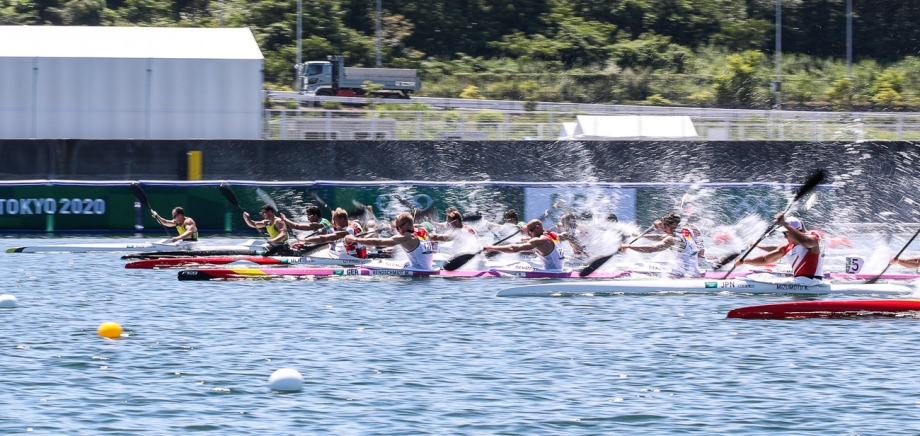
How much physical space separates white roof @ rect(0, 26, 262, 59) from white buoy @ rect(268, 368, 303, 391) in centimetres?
2529

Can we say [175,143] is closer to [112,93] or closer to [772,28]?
[112,93]

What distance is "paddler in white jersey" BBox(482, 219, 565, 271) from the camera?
63.5 feet

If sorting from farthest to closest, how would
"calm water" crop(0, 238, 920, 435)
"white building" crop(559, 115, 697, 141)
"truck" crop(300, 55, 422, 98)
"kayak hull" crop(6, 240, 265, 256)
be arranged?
"truck" crop(300, 55, 422, 98) → "white building" crop(559, 115, 697, 141) → "kayak hull" crop(6, 240, 265, 256) → "calm water" crop(0, 238, 920, 435)

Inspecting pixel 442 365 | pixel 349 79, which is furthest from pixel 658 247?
pixel 349 79

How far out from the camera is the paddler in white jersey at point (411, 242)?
64.6ft

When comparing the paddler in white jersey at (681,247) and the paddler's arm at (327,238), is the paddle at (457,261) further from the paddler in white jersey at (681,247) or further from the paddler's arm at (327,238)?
the paddler in white jersey at (681,247)

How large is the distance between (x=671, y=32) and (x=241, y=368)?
55.3 meters

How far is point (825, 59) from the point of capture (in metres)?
63.9

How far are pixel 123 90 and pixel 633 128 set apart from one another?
1524 centimetres

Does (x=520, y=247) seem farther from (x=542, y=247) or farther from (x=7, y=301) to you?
(x=7, y=301)

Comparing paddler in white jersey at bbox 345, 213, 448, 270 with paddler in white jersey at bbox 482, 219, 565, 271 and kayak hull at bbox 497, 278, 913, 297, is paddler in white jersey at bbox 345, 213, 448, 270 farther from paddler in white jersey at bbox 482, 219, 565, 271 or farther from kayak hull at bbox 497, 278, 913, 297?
kayak hull at bbox 497, 278, 913, 297

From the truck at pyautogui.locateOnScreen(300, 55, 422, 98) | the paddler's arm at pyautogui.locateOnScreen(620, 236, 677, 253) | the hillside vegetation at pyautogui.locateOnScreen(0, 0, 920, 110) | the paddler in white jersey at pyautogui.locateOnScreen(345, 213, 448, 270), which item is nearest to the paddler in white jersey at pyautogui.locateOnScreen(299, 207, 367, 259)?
the paddler in white jersey at pyautogui.locateOnScreen(345, 213, 448, 270)

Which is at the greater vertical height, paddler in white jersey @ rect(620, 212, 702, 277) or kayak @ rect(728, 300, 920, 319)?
paddler in white jersey @ rect(620, 212, 702, 277)

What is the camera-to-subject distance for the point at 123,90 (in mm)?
35312
